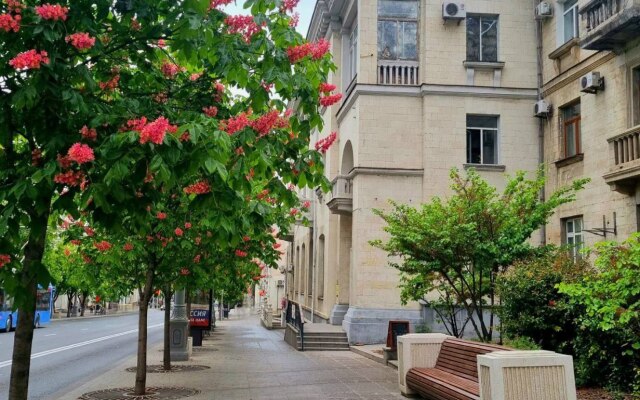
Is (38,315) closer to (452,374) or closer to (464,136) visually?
(464,136)

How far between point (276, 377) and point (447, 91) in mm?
12950

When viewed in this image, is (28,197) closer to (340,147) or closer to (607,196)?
(607,196)

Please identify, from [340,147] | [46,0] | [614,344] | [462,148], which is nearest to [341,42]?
[340,147]

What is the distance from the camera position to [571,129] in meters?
21.5

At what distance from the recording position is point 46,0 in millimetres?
5422

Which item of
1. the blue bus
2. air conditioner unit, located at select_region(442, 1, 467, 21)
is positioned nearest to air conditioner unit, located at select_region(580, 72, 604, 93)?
air conditioner unit, located at select_region(442, 1, 467, 21)

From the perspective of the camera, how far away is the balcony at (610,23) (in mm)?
16506

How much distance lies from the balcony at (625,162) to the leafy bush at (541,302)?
5.10 meters

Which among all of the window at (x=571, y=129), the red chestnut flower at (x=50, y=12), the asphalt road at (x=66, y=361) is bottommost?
the asphalt road at (x=66, y=361)

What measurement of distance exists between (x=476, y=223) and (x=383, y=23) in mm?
12682

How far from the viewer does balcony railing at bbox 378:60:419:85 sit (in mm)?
24016

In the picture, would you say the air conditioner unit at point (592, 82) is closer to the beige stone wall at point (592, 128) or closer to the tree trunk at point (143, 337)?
the beige stone wall at point (592, 128)

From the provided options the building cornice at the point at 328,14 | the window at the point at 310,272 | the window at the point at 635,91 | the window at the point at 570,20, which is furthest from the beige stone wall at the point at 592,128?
the window at the point at 310,272

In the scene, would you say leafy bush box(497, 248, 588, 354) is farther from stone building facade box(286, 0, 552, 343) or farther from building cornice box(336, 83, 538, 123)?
building cornice box(336, 83, 538, 123)
